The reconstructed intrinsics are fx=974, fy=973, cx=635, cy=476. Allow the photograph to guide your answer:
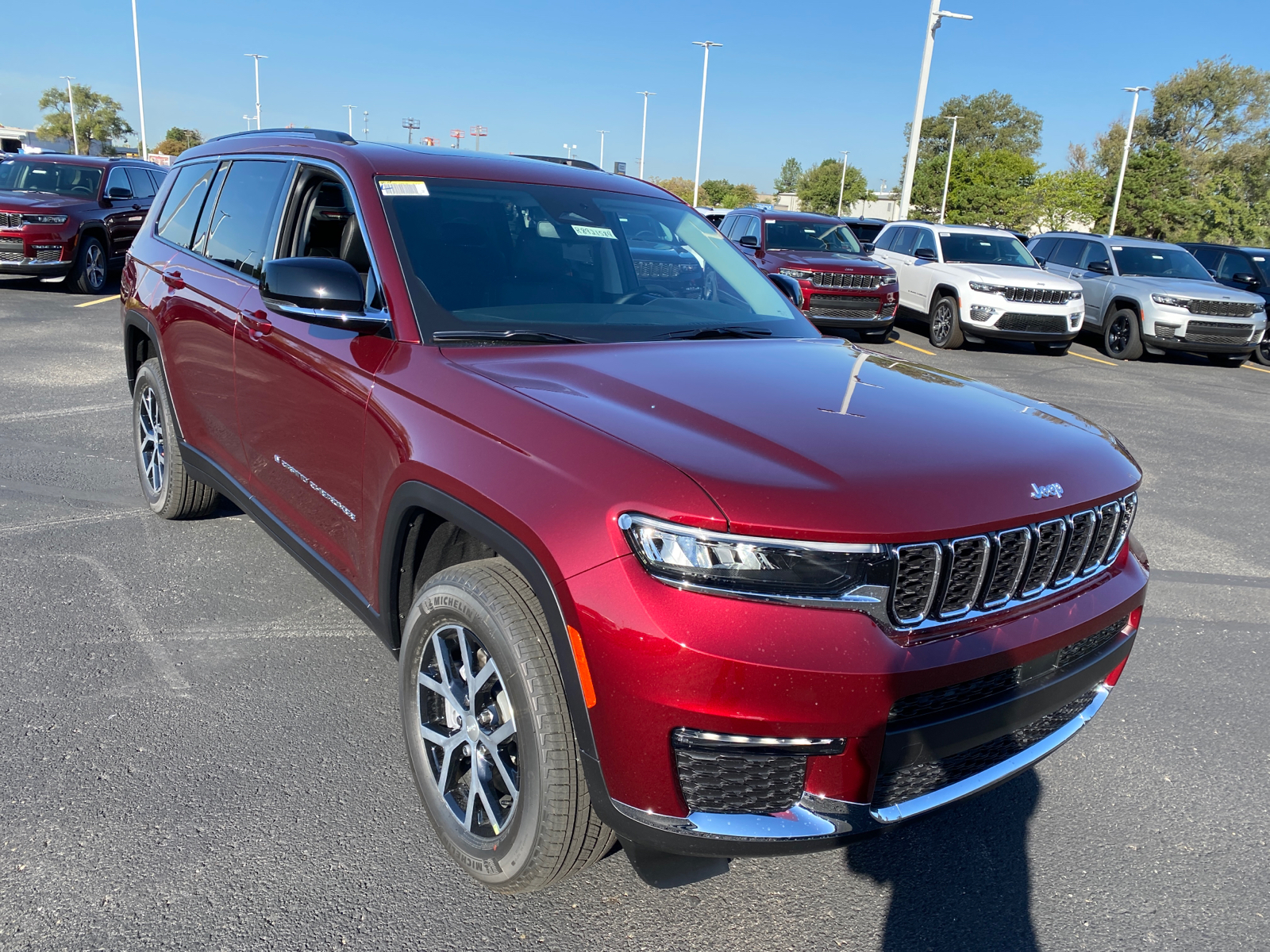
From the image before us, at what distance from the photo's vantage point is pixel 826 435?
229 centimetres

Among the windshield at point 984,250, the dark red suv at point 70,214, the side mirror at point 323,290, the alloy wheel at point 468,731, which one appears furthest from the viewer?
the windshield at point 984,250

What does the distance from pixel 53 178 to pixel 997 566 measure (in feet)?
54.3

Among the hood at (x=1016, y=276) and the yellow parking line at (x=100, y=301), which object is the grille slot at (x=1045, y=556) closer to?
the hood at (x=1016, y=276)

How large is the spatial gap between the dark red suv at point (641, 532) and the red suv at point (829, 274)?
382 inches

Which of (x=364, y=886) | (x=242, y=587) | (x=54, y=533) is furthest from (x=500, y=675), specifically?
(x=54, y=533)

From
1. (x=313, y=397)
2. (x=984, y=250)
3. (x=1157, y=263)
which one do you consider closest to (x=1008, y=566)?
(x=313, y=397)

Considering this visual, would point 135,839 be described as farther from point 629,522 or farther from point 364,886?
point 629,522

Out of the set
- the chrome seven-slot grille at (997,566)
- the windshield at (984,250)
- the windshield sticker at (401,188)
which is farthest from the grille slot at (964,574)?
the windshield at (984,250)

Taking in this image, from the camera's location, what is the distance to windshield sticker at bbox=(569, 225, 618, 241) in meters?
3.52

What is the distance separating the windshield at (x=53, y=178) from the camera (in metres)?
14.7

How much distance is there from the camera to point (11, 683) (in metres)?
3.34

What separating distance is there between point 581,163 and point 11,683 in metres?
3.01

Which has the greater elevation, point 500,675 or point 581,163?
point 581,163

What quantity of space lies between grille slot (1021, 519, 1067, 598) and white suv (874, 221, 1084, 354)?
1195cm
